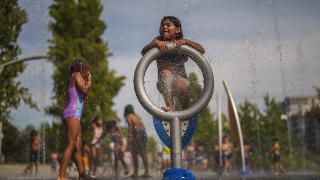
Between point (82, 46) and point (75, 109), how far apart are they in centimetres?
2501

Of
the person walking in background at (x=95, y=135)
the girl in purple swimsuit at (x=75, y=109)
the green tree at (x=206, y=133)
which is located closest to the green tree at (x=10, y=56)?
the person walking in background at (x=95, y=135)

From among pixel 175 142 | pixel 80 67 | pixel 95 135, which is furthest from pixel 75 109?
pixel 95 135

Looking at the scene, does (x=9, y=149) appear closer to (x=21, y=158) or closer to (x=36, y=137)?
(x=21, y=158)

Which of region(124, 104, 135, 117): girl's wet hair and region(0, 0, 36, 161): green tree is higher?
region(0, 0, 36, 161): green tree

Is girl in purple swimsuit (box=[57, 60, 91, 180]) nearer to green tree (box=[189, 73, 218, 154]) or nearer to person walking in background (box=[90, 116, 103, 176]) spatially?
person walking in background (box=[90, 116, 103, 176])

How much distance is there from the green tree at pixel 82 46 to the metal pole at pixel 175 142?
24.6 metres

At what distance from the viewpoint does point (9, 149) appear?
4834 cm

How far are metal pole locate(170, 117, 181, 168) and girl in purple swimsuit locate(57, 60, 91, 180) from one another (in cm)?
167

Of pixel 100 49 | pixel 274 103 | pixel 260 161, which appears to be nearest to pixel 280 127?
pixel 274 103

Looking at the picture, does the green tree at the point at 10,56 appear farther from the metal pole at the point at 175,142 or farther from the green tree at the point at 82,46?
the metal pole at the point at 175,142

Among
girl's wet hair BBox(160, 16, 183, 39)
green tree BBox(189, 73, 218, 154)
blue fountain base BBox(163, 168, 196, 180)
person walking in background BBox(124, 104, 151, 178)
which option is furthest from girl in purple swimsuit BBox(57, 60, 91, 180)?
green tree BBox(189, 73, 218, 154)

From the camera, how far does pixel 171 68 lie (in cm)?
480

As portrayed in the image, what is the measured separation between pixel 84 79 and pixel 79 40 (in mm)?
24698

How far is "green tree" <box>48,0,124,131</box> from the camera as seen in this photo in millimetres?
29344
